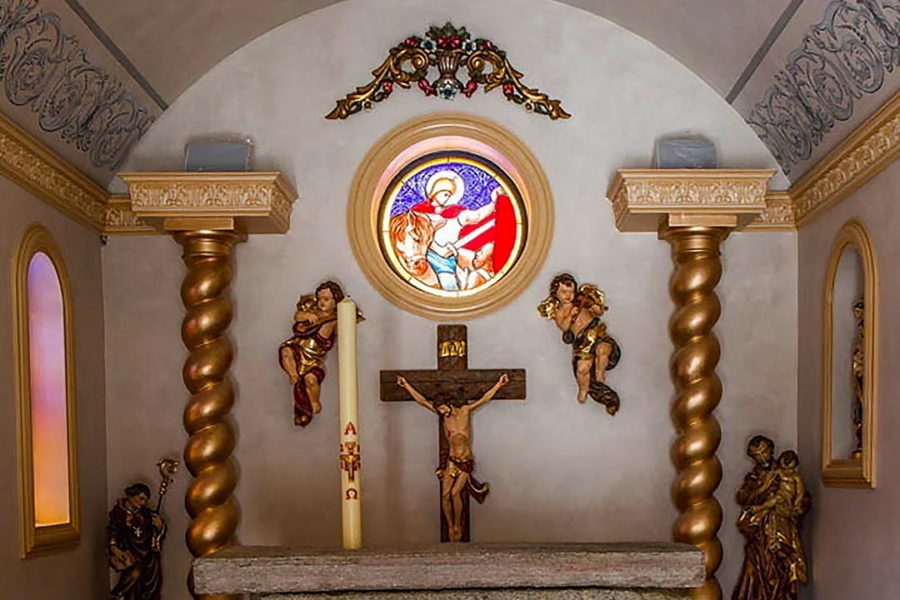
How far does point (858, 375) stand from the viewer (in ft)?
16.9

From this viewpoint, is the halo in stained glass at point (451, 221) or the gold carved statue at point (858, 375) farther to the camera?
the halo in stained glass at point (451, 221)

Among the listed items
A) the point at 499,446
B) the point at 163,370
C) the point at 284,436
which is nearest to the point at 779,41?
the point at 499,446

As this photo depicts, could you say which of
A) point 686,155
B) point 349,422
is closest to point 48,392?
point 349,422

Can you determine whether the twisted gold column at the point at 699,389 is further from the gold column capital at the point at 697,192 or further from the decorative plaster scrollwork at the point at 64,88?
the decorative plaster scrollwork at the point at 64,88

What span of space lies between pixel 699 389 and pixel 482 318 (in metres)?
1.25

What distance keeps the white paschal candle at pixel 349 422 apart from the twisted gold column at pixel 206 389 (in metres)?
2.31

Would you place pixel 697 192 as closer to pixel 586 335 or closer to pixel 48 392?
pixel 586 335

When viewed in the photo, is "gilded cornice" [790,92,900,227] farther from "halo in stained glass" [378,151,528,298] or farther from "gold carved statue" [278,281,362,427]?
"gold carved statue" [278,281,362,427]

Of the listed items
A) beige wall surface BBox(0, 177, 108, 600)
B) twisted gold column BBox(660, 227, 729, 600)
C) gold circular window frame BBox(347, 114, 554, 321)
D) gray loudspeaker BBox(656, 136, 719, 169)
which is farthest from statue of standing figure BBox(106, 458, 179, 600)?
gray loudspeaker BBox(656, 136, 719, 169)

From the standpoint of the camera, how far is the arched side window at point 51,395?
521 cm

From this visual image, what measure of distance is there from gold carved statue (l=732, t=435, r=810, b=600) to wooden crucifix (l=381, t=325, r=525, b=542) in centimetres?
133

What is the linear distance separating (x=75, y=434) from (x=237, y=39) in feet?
7.55

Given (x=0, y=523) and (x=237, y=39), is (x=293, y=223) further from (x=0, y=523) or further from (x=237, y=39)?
(x=0, y=523)

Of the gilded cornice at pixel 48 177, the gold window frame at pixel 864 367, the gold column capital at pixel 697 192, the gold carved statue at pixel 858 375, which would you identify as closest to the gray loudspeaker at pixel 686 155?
the gold column capital at pixel 697 192
